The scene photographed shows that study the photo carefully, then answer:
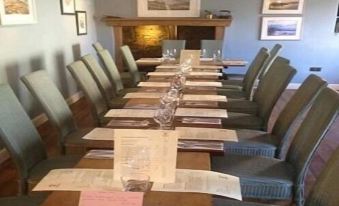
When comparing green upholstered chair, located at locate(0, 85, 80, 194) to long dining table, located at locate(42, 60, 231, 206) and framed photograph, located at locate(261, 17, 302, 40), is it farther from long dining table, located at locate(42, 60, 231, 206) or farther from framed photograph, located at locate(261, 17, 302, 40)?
framed photograph, located at locate(261, 17, 302, 40)

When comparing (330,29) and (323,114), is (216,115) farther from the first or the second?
(330,29)

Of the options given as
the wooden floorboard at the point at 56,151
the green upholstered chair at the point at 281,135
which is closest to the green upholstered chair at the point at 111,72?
the wooden floorboard at the point at 56,151

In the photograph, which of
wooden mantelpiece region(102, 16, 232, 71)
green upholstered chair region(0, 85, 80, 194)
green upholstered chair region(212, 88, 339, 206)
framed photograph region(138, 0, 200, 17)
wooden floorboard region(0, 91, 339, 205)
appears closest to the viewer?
green upholstered chair region(212, 88, 339, 206)

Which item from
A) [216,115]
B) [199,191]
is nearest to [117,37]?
[216,115]

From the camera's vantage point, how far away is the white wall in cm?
331

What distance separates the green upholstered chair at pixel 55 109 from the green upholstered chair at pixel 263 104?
108 cm

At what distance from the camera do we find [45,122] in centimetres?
409

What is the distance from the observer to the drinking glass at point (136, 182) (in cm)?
110

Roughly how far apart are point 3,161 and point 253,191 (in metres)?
2.37

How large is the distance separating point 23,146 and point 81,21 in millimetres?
3844

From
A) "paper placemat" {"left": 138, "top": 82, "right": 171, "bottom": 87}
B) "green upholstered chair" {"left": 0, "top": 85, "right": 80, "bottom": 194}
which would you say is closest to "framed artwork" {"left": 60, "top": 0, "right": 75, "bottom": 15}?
"paper placemat" {"left": 138, "top": 82, "right": 171, "bottom": 87}

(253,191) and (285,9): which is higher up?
(285,9)

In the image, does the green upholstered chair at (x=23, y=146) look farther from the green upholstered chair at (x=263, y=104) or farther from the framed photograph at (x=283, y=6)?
the framed photograph at (x=283, y=6)

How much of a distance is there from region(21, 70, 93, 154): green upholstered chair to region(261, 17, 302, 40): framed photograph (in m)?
4.49
